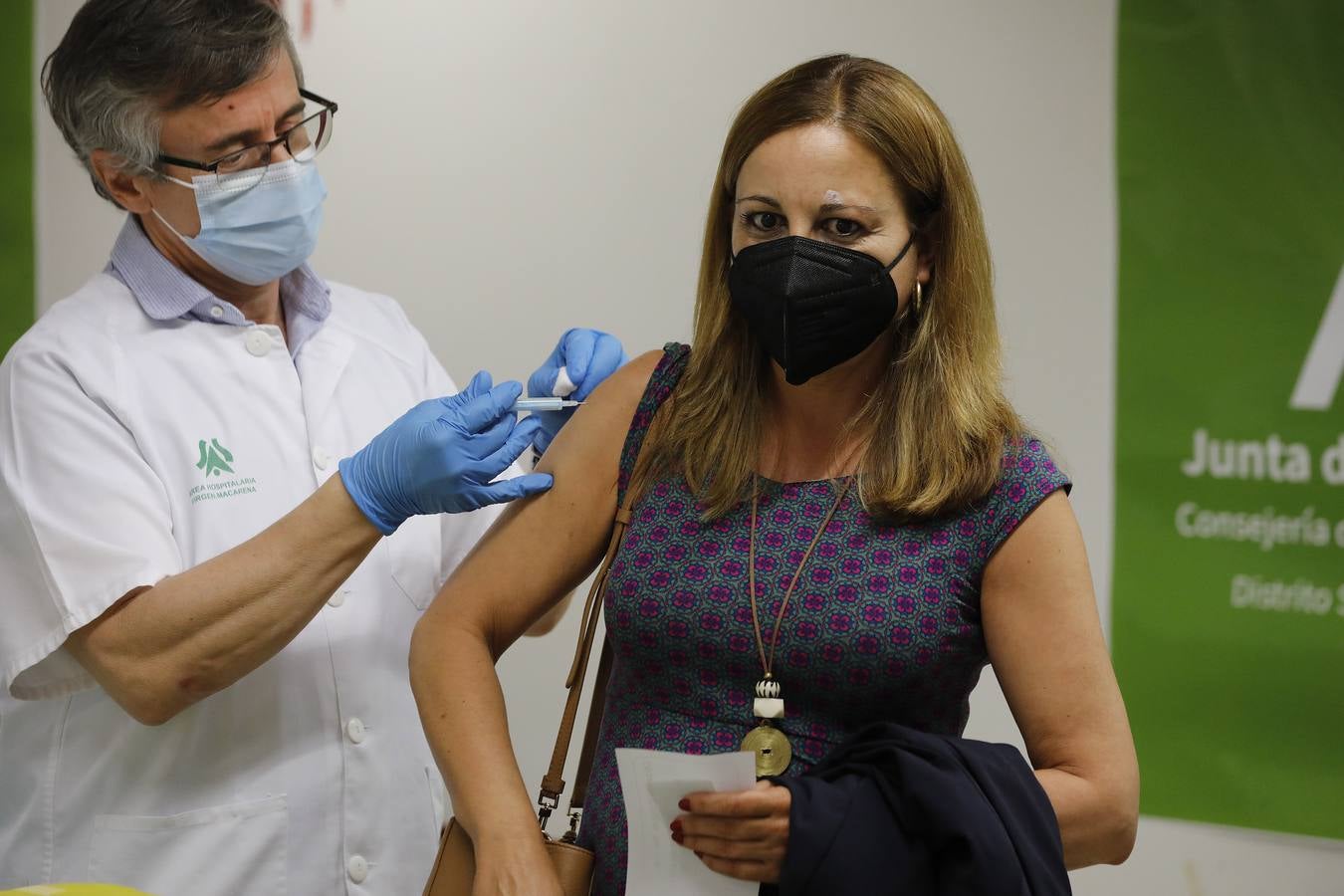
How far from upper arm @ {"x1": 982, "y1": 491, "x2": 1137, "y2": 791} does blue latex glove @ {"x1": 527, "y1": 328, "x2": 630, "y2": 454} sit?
27.3 inches

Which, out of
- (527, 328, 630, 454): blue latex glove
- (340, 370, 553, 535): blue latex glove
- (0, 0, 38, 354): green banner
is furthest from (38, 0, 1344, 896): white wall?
(340, 370, 553, 535): blue latex glove

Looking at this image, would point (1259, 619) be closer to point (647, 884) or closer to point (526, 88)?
point (647, 884)

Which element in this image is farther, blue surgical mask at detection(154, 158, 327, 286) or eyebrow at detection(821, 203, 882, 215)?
blue surgical mask at detection(154, 158, 327, 286)

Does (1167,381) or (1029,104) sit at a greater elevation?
(1029,104)

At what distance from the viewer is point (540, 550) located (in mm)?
1441

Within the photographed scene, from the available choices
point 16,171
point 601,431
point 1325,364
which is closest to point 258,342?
point 601,431

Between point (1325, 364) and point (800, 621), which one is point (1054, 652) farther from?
point (1325, 364)

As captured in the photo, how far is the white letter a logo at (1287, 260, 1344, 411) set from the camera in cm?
227

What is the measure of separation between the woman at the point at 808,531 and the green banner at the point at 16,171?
203 cm

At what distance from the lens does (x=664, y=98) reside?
2.61 meters

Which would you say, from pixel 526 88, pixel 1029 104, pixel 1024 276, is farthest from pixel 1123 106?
pixel 526 88

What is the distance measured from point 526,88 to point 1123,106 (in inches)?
46.5

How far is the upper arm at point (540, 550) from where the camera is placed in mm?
1434

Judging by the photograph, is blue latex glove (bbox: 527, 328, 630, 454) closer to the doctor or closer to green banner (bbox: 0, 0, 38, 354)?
the doctor
